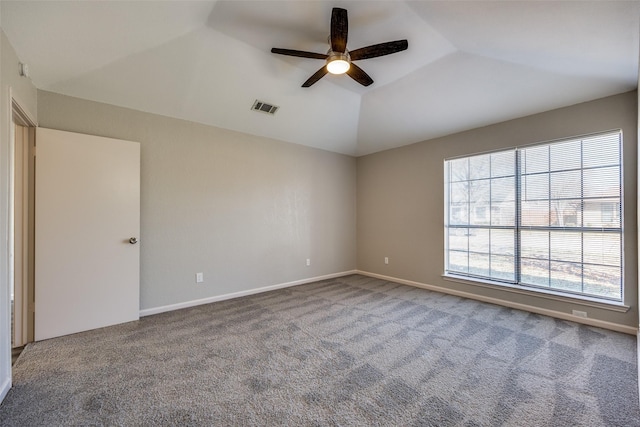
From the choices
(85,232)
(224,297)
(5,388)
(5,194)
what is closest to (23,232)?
(85,232)

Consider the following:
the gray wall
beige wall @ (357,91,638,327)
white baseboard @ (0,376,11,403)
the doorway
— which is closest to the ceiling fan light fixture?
the gray wall

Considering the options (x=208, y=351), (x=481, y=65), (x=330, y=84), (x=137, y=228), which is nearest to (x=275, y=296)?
(x=208, y=351)

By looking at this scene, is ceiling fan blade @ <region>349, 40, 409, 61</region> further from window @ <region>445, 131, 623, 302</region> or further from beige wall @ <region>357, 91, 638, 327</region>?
window @ <region>445, 131, 623, 302</region>

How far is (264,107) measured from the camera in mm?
3828

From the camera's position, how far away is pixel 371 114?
A: 4.41 m

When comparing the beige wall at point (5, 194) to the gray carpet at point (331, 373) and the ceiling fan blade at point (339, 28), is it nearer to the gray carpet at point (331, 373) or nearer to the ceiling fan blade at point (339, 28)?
the gray carpet at point (331, 373)

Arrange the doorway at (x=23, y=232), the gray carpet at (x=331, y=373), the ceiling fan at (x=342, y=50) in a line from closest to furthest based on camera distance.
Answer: the gray carpet at (x=331, y=373) < the ceiling fan at (x=342, y=50) < the doorway at (x=23, y=232)

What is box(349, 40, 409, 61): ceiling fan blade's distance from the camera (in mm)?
2324

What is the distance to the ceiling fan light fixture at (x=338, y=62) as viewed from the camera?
2.37 m

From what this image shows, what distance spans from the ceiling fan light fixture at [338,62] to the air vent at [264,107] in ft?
4.94

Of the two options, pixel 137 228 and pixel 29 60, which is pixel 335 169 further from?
pixel 29 60

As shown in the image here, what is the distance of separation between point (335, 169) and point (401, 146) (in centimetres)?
136

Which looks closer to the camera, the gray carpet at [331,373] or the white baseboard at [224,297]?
the gray carpet at [331,373]

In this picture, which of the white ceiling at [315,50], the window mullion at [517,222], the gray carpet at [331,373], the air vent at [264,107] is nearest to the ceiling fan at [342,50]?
the white ceiling at [315,50]
